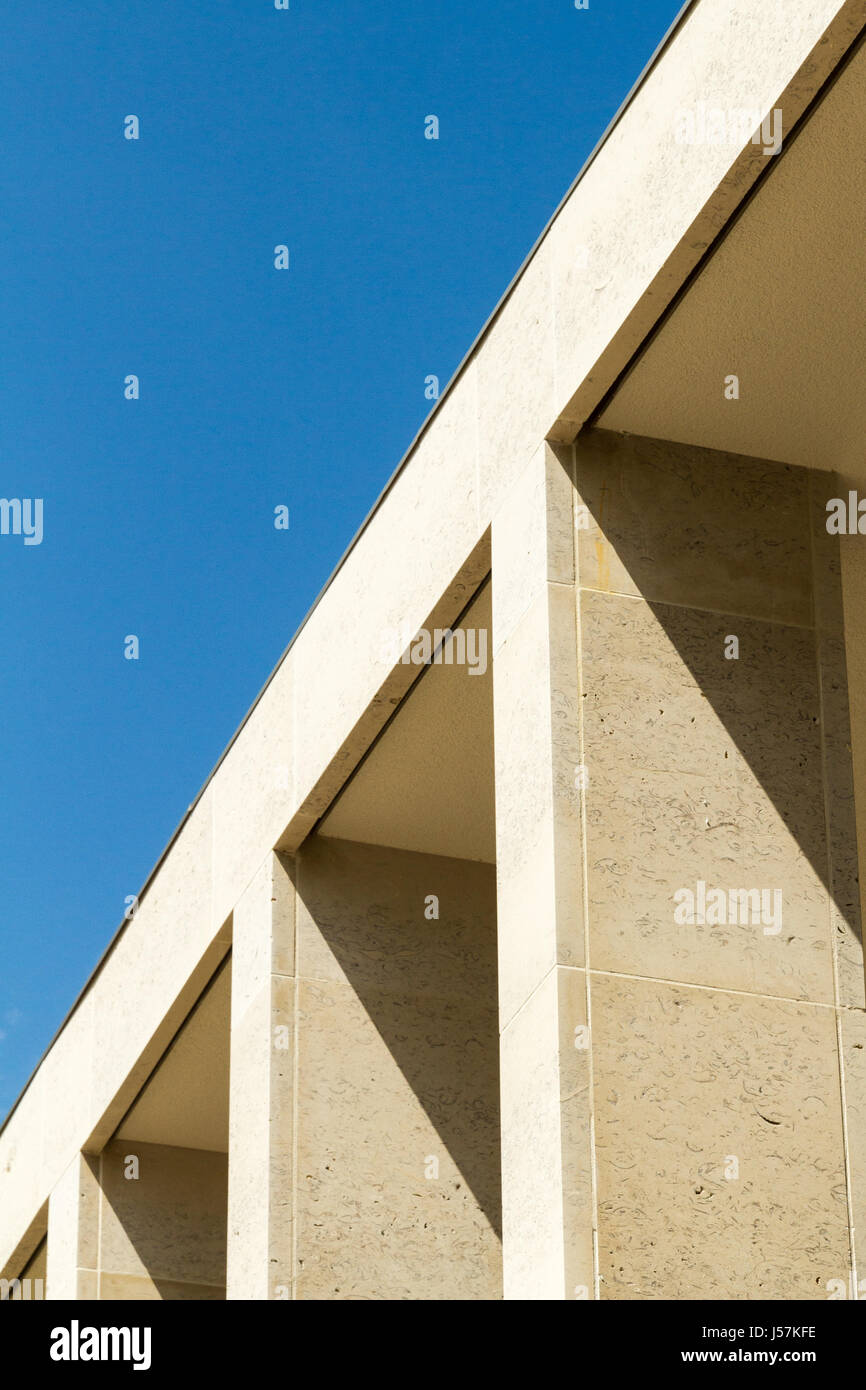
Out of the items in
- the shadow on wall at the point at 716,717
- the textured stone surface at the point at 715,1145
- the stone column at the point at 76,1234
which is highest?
the shadow on wall at the point at 716,717

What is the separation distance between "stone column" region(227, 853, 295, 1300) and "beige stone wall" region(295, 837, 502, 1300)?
85 mm

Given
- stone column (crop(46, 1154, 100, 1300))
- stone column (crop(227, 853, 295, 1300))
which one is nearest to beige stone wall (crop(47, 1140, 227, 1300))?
stone column (crop(46, 1154, 100, 1300))

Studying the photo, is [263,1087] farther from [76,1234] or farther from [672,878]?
[76,1234]

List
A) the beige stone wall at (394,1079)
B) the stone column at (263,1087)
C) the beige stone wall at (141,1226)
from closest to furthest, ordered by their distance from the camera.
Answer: the stone column at (263,1087)
the beige stone wall at (394,1079)
the beige stone wall at (141,1226)

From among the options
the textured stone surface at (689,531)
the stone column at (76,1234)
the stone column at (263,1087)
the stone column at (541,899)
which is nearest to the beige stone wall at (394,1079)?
the stone column at (263,1087)

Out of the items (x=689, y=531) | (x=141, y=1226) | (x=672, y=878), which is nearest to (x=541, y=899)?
(x=672, y=878)

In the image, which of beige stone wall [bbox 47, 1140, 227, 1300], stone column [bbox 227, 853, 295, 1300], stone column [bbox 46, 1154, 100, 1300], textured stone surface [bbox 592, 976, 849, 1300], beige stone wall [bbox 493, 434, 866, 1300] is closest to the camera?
textured stone surface [bbox 592, 976, 849, 1300]

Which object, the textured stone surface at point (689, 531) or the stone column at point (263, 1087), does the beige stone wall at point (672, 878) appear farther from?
the stone column at point (263, 1087)

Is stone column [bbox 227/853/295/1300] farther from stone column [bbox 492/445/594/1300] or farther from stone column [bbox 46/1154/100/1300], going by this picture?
stone column [bbox 46/1154/100/1300]

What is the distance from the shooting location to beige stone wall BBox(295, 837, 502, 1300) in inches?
501

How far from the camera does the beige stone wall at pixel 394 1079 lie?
1273 centimetres

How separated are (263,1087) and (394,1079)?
837 millimetres

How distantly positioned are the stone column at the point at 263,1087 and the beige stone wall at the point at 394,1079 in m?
0.09

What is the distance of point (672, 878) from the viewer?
31.3ft
